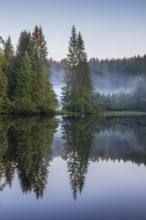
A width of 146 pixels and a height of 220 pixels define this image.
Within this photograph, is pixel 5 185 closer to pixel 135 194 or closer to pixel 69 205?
pixel 69 205

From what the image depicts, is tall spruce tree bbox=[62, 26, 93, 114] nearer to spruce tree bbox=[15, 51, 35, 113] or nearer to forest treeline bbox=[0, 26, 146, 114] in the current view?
forest treeline bbox=[0, 26, 146, 114]

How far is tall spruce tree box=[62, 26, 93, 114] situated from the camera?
199 feet

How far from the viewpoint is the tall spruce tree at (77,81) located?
60.7 metres

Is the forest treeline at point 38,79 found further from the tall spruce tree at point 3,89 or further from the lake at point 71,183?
the lake at point 71,183

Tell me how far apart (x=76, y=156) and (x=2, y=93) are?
38069 millimetres

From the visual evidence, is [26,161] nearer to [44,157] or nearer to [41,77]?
[44,157]

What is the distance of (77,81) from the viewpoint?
62.6m

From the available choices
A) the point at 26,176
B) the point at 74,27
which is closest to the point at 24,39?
the point at 74,27

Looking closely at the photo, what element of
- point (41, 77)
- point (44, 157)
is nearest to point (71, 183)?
point (44, 157)

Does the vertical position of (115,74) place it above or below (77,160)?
above

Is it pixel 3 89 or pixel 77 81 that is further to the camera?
pixel 77 81

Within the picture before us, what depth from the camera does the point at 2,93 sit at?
5147cm

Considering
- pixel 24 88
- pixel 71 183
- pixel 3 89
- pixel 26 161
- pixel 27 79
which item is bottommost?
pixel 71 183

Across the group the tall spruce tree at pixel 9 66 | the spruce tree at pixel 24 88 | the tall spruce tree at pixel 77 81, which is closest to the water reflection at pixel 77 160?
the spruce tree at pixel 24 88
